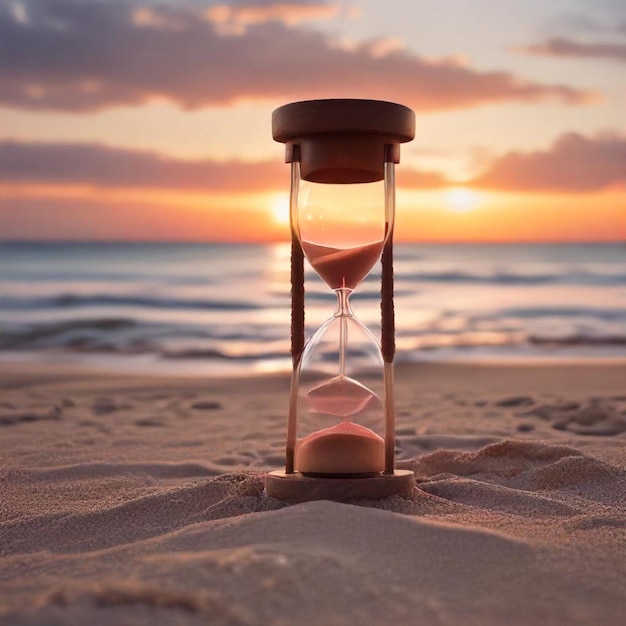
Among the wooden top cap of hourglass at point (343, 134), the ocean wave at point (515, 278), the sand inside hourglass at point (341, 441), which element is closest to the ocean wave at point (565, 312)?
the ocean wave at point (515, 278)

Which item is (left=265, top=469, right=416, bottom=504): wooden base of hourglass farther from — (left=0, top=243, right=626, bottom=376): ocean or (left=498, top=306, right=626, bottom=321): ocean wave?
(left=498, top=306, right=626, bottom=321): ocean wave

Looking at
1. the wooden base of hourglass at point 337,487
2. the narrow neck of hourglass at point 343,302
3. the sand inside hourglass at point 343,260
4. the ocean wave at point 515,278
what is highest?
the ocean wave at point 515,278

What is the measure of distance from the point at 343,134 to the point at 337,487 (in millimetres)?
1054

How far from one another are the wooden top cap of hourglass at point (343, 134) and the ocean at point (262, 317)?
560 centimetres

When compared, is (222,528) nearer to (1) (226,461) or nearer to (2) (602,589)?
(2) (602,589)

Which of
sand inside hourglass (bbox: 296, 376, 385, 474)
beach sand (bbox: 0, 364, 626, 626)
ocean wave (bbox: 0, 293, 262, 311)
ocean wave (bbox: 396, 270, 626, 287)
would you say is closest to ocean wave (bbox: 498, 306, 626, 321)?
ocean wave (bbox: 0, 293, 262, 311)

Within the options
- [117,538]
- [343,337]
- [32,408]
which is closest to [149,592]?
[117,538]

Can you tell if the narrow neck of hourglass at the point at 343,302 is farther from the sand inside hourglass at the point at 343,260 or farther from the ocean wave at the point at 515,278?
the ocean wave at the point at 515,278

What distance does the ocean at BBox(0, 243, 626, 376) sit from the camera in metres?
9.67

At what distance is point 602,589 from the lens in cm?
202

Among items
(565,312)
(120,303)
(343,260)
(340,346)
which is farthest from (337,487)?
(120,303)

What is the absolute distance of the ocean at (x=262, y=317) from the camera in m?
9.67

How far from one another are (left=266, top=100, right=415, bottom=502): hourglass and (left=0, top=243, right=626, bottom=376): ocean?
17.8 feet

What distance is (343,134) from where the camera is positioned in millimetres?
2688
